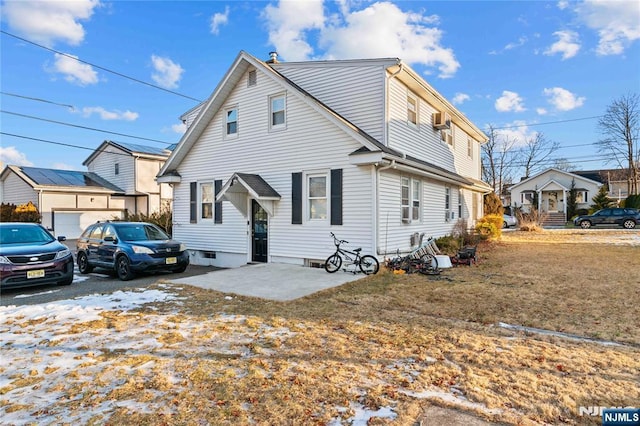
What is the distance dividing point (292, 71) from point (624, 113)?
47.6 meters

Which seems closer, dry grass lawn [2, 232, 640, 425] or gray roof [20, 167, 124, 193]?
dry grass lawn [2, 232, 640, 425]

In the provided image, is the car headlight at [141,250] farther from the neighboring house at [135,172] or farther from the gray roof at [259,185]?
the neighboring house at [135,172]

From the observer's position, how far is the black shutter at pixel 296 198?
438 inches

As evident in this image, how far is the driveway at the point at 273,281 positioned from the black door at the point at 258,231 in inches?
58.7

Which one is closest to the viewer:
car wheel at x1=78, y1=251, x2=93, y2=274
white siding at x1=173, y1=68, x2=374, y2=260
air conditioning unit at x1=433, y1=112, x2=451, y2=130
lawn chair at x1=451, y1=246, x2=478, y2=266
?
white siding at x1=173, y1=68, x2=374, y2=260

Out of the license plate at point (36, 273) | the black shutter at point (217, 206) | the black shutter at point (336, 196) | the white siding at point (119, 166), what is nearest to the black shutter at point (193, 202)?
the black shutter at point (217, 206)

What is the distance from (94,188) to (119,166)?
272cm

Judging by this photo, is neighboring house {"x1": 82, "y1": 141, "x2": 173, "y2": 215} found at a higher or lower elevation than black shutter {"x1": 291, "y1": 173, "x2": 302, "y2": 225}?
higher

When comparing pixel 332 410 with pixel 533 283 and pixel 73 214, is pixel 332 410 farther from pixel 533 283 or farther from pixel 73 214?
pixel 73 214

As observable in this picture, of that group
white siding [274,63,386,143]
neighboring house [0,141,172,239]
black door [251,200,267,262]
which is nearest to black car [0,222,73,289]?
black door [251,200,267,262]

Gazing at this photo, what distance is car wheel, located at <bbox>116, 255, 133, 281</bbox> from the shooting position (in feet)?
32.5

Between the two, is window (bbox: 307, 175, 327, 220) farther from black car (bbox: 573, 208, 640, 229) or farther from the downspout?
black car (bbox: 573, 208, 640, 229)

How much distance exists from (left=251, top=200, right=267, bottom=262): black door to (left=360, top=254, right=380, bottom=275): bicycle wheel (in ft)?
12.9

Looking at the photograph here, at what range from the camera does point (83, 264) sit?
11.5 metres
